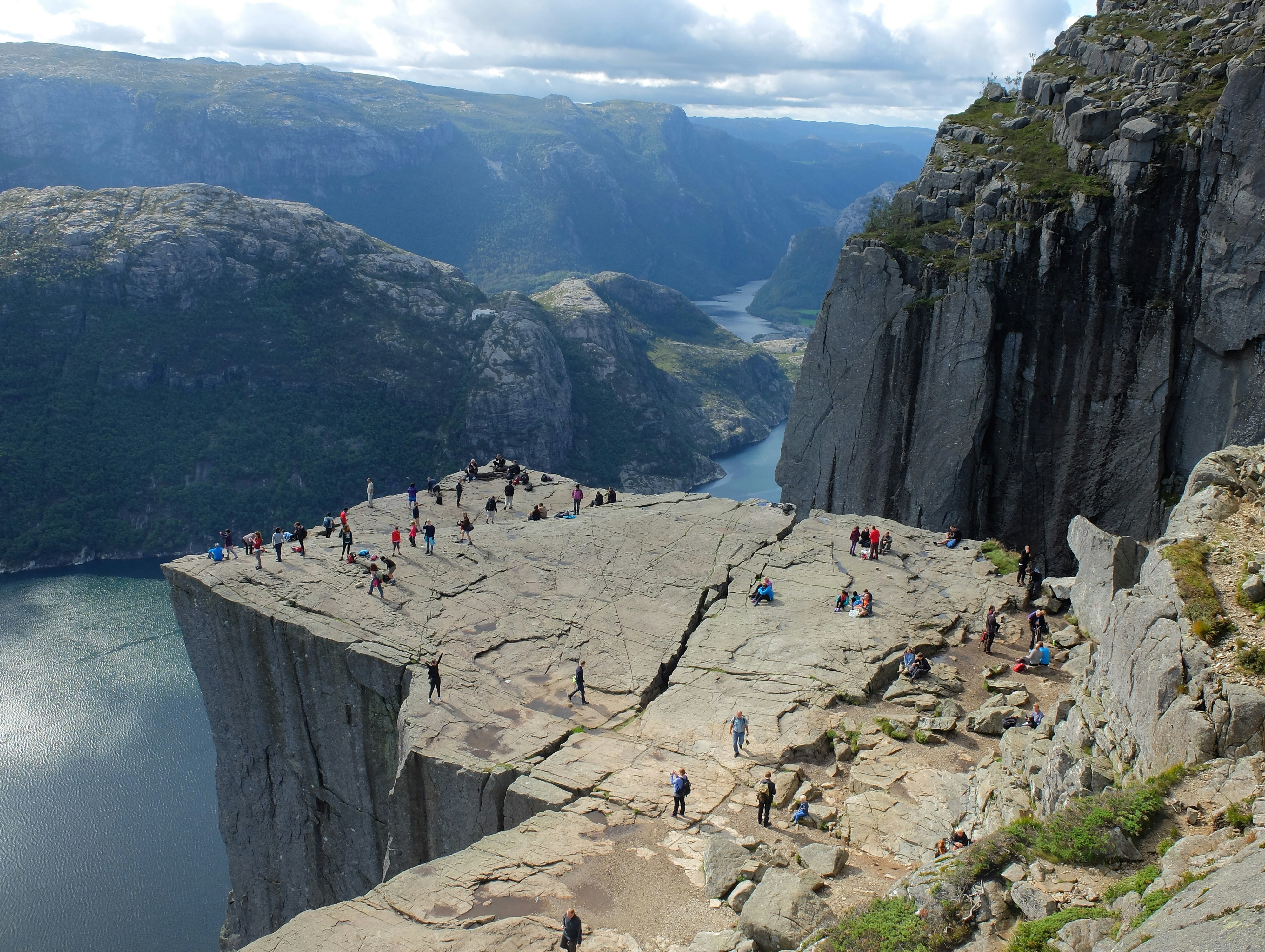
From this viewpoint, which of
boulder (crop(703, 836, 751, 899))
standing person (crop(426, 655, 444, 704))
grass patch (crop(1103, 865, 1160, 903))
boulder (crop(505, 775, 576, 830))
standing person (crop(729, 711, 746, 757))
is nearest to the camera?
grass patch (crop(1103, 865, 1160, 903))

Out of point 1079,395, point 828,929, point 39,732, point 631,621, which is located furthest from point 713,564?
point 39,732

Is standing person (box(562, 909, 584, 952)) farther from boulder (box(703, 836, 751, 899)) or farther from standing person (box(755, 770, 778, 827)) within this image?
standing person (box(755, 770, 778, 827))

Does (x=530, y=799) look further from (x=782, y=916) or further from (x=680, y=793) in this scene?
(x=782, y=916)

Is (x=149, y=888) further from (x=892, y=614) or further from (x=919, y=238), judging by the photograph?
(x=919, y=238)

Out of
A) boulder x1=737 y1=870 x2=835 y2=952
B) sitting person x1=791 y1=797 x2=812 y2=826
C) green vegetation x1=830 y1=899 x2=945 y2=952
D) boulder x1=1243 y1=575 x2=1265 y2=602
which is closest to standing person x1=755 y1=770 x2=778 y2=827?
sitting person x1=791 y1=797 x2=812 y2=826

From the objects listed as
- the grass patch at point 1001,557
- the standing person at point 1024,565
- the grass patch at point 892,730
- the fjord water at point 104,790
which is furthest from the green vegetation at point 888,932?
the fjord water at point 104,790

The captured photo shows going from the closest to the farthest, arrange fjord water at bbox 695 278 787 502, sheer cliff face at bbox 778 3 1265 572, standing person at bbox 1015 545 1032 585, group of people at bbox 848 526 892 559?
standing person at bbox 1015 545 1032 585 < group of people at bbox 848 526 892 559 < sheer cliff face at bbox 778 3 1265 572 < fjord water at bbox 695 278 787 502
